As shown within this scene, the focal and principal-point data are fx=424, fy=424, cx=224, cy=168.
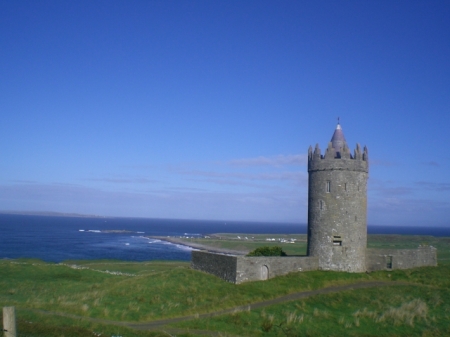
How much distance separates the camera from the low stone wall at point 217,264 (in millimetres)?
25984

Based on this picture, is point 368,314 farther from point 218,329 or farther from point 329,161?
point 329,161

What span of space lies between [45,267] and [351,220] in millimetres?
27774

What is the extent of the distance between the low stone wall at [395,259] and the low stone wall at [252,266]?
4046mm

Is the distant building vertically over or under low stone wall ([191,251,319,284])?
over

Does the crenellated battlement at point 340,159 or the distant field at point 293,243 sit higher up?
the crenellated battlement at point 340,159

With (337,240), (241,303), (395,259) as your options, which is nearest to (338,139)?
(337,240)

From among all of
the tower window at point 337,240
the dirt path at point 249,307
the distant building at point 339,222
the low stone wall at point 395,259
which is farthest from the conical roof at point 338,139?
the dirt path at point 249,307

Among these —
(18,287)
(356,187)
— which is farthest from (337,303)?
(18,287)

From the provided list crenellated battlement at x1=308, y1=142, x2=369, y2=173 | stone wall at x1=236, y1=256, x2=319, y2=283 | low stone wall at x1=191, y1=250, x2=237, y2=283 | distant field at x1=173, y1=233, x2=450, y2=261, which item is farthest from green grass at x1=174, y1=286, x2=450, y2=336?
distant field at x1=173, y1=233, x2=450, y2=261

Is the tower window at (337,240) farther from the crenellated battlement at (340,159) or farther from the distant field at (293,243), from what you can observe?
the distant field at (293,243)

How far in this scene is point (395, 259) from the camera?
29.1m

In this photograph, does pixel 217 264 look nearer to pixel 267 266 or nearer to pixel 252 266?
pixel 252 266

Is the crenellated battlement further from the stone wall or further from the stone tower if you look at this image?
the stone wall

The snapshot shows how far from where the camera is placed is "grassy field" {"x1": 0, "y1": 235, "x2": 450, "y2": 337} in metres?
17.8
